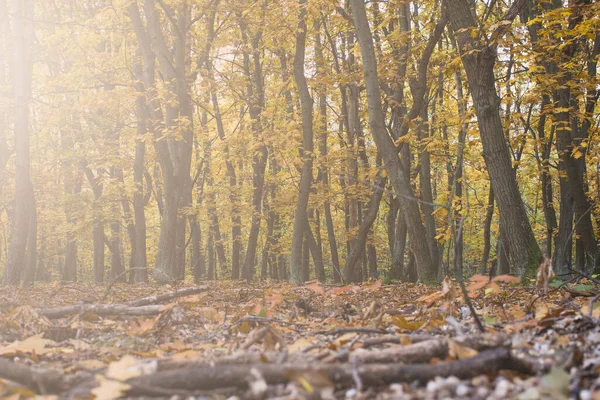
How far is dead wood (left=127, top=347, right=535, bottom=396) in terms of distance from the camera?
6.51 ft

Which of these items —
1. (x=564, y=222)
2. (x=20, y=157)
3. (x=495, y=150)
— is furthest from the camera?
(x=20, y=157)

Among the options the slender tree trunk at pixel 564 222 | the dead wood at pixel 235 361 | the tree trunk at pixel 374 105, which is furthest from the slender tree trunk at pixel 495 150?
the dead wood at pixel 235 361

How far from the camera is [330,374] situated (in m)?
1.99

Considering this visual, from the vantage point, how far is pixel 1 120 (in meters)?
17.6

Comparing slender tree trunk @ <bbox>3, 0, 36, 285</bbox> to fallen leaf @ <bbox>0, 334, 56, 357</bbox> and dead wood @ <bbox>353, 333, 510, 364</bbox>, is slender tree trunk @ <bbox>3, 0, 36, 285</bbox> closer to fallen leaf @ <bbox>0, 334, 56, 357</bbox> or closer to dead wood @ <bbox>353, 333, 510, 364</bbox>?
fallen leaf @ <bbox>0, 334, 56, 357</bbox>

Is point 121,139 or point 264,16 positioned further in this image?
point 121,139

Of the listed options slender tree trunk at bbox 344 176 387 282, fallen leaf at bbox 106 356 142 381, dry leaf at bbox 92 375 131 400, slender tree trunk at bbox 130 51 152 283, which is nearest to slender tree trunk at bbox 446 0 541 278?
slender tree trunk at bbox 344 176 387 282

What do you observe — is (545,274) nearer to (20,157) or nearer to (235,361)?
(235,361)

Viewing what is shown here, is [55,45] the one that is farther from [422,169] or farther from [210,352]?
[210,352]

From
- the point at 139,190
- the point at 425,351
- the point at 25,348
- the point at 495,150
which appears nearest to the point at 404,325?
the point at 425,351

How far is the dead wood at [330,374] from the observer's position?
199 centimetres

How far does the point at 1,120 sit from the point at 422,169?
14.7 meters

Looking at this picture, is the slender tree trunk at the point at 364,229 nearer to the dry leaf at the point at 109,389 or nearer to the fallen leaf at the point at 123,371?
the fallen leaf at the point at 123,371

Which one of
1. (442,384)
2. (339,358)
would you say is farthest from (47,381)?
(442,384)
